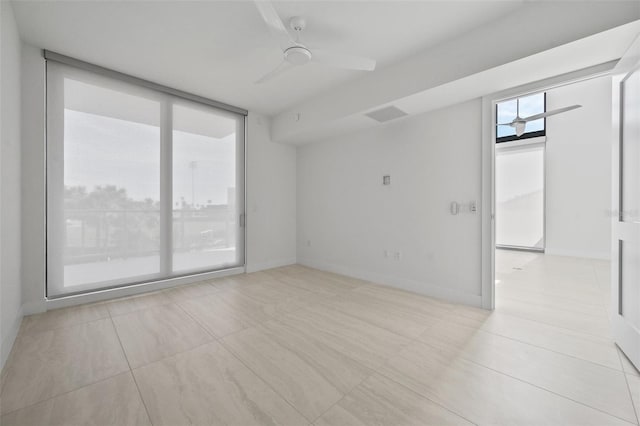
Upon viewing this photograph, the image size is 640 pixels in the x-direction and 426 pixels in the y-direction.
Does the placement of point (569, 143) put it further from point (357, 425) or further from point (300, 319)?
point (357, 425)

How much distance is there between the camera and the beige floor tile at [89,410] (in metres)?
1.36

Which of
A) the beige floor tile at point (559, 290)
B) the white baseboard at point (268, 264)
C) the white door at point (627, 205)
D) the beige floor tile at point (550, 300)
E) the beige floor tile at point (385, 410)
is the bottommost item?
the beige floor tile at point (385, 410)

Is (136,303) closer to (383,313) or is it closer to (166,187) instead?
(166,187)

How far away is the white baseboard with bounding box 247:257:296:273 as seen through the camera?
4.64 m

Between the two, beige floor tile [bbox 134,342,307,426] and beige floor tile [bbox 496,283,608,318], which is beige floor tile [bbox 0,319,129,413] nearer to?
beige floor tile [bbox 134,342,307,426]

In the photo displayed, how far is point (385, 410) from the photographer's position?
1.44 meters

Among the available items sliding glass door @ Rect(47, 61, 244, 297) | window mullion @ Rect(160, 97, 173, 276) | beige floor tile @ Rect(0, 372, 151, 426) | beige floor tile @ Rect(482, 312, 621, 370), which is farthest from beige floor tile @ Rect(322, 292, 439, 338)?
window mullion @ Rect(160, 97, 173, 276)

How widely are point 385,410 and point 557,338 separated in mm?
1901

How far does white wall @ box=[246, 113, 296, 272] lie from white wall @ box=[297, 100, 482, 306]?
1.49 feet

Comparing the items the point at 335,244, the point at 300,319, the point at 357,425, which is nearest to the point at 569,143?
the point at 335,244

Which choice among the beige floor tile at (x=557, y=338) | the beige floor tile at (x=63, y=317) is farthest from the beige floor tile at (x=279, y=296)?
the beige floor tile at (x=557, y=338)

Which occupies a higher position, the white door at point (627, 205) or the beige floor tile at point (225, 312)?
the white door at point (627, 205)

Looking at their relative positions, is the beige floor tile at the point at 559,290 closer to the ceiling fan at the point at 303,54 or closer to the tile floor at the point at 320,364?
the tile floor at the point at 320,364

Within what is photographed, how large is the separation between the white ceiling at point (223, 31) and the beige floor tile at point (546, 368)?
2.85 meters
